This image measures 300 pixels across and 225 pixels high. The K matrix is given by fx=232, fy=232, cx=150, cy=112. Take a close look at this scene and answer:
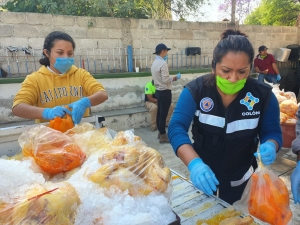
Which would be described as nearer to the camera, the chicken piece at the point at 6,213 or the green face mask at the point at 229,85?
the chicken piece at the point at 6,213

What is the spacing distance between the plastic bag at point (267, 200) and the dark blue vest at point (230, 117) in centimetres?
29

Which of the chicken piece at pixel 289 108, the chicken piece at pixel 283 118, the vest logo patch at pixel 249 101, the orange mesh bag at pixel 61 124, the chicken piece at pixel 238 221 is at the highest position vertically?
the vest logo patch at pixel 249 101

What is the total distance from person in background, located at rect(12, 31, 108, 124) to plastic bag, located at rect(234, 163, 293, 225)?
3.84ft

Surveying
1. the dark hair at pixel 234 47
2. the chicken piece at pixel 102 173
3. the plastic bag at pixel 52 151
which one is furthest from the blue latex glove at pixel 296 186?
the plastic bag at pixel 52 151

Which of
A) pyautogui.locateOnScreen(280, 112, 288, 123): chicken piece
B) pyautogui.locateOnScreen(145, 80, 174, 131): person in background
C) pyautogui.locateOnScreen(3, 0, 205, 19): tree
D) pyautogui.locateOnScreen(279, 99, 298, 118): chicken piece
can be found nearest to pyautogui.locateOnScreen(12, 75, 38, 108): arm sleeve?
pyautogui.locateOnScreen(145, 80, 174, 131): person in background

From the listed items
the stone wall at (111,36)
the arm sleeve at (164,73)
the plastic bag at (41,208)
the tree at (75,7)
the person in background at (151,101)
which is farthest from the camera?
the tree at (75,7)

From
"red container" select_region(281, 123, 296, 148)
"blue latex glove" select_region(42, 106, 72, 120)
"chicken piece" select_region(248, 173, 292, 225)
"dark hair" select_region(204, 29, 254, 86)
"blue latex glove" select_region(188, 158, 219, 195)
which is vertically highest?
"dark hair" select_region(204, 29, 254, 86)

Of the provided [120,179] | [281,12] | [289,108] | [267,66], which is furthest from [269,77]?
[120,179]

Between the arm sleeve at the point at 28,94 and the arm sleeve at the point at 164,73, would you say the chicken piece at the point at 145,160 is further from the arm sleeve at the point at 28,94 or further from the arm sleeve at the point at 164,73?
the arm sleeve at the point at 164,73

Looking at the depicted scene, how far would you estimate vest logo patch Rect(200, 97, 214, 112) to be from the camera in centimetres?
146

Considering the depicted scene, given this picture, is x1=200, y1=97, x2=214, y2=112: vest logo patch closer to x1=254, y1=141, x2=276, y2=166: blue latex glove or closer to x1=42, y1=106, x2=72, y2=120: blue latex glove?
x1=254, y1=141, x2=276, y2=166: blue latex glove

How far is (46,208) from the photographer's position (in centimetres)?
69

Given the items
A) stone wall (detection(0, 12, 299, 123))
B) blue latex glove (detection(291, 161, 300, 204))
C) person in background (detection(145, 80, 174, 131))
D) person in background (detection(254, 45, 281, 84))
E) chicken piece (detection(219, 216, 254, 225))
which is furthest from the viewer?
person in background (detection(254, 45, 281, 84))

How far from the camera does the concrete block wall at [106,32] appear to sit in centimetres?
427
